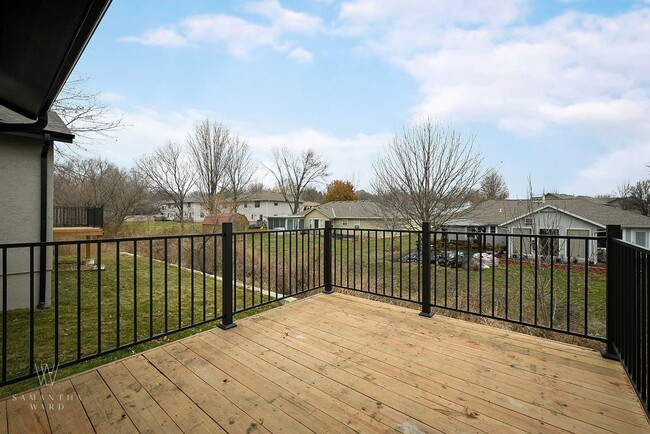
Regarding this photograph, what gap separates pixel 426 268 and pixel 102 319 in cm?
396

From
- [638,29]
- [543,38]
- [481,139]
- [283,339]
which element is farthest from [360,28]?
[283,339]

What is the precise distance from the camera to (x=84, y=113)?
8.02 m

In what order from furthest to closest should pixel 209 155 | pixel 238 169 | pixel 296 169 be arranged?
pixel 296 169 → pixel 238 169 → pixel 209 155

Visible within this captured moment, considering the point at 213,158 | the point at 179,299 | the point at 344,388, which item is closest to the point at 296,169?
the point at 213,158

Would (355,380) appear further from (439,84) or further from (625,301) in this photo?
(439,84)

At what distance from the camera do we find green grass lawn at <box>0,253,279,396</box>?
2283mm

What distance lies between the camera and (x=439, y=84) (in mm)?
8211

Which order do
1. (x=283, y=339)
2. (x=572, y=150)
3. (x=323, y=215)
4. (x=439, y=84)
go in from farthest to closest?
(x=323, y=215) < (x=572, y=150) < (x=439, y=84) < (x=283, y=339)

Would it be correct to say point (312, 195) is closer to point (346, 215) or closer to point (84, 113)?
point (346, 215)

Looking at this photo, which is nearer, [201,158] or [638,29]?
[638,29]

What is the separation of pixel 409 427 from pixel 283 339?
132cm

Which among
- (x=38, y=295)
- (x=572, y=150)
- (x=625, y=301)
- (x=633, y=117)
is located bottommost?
(x=38, y=295)

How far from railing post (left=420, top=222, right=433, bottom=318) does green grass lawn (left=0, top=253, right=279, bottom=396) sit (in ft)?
5.89

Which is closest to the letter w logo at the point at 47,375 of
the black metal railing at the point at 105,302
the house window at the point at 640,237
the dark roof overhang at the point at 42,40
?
the black metal railing at the point at 105,302
